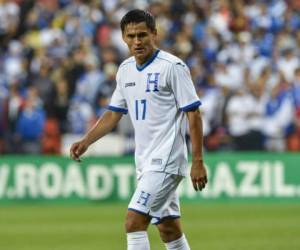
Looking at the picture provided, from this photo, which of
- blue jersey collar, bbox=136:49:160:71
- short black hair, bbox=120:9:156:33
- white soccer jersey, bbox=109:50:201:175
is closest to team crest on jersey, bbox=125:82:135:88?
white soccer jersey, bbox=109:50:201:175

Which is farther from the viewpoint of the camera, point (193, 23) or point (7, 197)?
point (193, 23)

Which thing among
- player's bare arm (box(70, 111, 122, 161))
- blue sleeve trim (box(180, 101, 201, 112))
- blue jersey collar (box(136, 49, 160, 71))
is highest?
blue jersey collar (box(136, 49, 160, 71))

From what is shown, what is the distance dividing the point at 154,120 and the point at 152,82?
0.95 ft

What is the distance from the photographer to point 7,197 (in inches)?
734

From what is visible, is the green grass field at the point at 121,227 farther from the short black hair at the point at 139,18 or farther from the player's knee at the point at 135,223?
the short black hair at the point at 139,18

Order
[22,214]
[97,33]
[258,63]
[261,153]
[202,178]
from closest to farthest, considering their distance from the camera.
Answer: [202,178]
[22,214]
[261,153]
[258,63]
[97,33]

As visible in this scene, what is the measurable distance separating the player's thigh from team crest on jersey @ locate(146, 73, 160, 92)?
3.36ft

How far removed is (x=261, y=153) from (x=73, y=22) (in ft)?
19.9

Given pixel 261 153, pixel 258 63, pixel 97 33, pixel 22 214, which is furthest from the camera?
pixel 97 33

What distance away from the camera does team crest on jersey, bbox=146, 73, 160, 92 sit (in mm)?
7840

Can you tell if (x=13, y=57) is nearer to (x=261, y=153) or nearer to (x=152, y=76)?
(x=261, y=153)

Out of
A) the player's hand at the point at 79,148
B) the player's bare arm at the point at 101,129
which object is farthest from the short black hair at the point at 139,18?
the player's hand at the point at 79,148

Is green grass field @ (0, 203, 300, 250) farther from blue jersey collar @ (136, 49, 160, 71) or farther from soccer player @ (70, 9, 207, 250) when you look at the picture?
blue jersey collar @ (136, 49, 160, 71)

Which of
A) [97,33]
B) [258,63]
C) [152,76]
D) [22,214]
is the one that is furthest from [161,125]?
[97,33]
